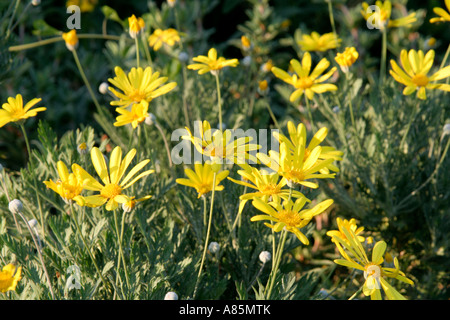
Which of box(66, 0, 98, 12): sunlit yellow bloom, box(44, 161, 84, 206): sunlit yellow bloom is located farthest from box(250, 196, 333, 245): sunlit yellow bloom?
box(66, 0, 98, 12): sunlit yellow bloom

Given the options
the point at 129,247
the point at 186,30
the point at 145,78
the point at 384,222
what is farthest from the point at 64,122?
the point at 384,222

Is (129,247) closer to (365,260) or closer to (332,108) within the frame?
(365,260)

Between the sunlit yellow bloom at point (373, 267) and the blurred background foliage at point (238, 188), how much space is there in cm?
18

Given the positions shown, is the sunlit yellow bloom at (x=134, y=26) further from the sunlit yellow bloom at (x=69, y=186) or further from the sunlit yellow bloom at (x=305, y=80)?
the sunlit yellow bloom at (x=69, y=186)

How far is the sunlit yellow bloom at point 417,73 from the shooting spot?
1.52 m

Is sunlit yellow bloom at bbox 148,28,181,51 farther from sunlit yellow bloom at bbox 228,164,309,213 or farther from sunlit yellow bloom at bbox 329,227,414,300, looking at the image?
sunlit yellow bloom at bbox 329,227,414,300

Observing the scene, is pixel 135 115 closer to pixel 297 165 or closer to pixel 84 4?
Result: pixel 297 165

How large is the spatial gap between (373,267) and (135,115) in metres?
0.69

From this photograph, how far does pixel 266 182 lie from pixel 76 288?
497 millimetres

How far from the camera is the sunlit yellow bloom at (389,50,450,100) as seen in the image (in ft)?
4.99

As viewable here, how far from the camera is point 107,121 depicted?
1890mm

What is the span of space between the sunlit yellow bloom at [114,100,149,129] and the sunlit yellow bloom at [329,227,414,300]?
55 centimetres

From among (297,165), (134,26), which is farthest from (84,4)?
(297,165)

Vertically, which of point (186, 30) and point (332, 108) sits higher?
point (186, 30)
